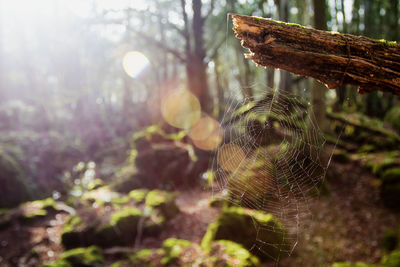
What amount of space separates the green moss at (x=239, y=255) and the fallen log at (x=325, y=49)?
10.5 ft

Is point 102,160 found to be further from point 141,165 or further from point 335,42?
point 335,42

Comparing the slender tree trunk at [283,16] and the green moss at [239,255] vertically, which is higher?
the slender tree trunk at [283,16]

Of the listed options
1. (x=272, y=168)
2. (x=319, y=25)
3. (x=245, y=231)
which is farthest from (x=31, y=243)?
(x=319, y=25)

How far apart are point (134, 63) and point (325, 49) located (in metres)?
30.7

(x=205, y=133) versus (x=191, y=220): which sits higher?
(x=205, y=133)

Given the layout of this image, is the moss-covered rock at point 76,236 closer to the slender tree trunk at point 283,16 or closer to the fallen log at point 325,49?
the fallen log at point 325,49

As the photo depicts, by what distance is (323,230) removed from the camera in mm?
6066

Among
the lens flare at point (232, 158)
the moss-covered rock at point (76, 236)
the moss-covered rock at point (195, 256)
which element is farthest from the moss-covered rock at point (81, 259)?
the lens flare at point (232, 158)

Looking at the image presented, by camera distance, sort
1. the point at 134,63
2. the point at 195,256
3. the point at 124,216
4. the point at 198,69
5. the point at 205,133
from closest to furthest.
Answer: the point at 195,256 → the point at 124,216 → the point at 198,69 → the point at 205,133 → the point at 134,63

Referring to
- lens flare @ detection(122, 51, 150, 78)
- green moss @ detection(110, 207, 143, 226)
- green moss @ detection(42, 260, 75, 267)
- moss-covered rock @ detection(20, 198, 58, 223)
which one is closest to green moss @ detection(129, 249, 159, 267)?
green moss @ detection(42, 260, 75, 267)

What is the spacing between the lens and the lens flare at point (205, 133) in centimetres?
1025

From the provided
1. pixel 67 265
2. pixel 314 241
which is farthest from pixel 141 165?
pixel 314 241

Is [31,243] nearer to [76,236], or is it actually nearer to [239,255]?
[76,236]

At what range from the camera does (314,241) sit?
566 cm
